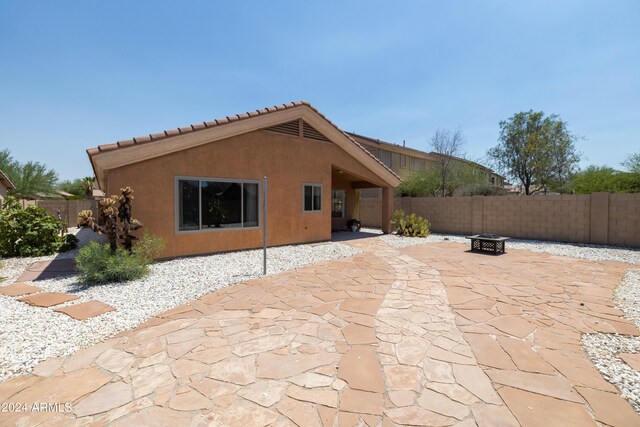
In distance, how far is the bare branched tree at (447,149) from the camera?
22391 millimetres

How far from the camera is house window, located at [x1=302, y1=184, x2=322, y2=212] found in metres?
12.0

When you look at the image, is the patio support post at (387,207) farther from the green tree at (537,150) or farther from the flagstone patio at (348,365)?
the green tree at (537,150)

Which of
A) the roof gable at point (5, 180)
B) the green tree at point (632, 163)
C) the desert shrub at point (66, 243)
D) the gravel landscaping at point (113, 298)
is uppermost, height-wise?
the green tree at point (632, 163)

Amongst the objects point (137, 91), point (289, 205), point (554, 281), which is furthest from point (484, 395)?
point (137, 91)

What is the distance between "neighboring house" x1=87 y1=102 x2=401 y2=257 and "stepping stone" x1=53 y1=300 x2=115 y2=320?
3.46 meters

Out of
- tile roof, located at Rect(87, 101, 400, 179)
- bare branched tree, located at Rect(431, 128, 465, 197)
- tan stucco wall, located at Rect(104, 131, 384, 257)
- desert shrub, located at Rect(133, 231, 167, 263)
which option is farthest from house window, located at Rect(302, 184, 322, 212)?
bare branched tree, located at Rect(431, 128, 465, 197)

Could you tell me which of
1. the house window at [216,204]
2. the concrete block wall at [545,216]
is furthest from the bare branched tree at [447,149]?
the house window at [216,204]

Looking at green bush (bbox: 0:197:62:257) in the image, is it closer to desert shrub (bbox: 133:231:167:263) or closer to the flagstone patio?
desert shrub (bbox: 133:231:167:263)

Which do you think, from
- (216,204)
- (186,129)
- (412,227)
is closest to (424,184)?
(412,227)

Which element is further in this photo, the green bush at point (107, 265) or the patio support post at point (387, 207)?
the patio support post at point (387, 207)

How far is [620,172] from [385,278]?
807 inches

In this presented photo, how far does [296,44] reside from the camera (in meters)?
11.0

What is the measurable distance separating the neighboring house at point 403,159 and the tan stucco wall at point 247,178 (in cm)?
1344

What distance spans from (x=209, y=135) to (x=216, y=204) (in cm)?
219
